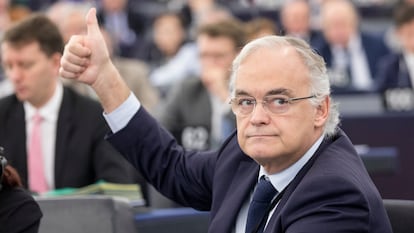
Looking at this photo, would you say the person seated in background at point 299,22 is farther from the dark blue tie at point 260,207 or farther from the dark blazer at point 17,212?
the dark blue tie at point 260,207

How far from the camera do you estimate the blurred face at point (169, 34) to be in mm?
13164

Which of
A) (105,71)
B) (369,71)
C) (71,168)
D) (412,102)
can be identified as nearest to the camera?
(105,71)

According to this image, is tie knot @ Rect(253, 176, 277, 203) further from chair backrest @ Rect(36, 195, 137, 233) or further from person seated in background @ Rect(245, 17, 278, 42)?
person seated in background @ Rect(245, 17, 278, 42)

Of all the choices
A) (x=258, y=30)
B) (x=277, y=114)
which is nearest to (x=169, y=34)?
(x=258, y=30)

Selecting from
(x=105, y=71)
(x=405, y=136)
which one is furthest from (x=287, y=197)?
(x=405, y=136)

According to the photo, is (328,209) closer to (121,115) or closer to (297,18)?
(121,115)

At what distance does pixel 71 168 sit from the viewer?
5.34 m

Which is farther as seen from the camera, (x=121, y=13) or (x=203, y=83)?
(x=121, y=13)

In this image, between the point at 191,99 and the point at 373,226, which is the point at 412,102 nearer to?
the point at 191,99

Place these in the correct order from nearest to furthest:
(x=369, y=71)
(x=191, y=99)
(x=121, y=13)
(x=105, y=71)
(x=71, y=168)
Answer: (x=105, y=71), (x=71, y=168), (x=191, y=99), (x=369, y=71), (x=121, y=13)

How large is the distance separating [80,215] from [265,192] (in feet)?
3.20

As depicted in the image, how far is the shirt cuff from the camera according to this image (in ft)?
12.5

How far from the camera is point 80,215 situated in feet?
13.3

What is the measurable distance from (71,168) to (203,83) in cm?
270
